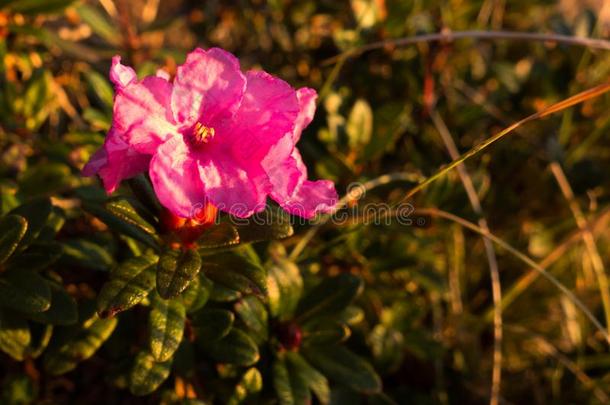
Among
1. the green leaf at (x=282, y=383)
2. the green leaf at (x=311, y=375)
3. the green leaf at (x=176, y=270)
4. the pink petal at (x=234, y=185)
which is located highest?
the pink petal at (x=234, y=185)

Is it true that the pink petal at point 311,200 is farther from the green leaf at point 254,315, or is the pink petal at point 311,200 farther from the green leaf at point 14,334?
the green leaf at point 14,334

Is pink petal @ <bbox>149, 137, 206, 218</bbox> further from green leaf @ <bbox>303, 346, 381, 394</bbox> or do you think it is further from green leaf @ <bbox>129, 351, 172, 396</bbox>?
green leaf @ <bbox>303, 346, 381, 394</bbox>

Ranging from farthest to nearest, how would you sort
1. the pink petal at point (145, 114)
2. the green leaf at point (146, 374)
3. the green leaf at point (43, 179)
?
1. the green leaf at point (43, 179)
2. the green leaf at point (146, 374)
3. the pink petal at point (145, 114)

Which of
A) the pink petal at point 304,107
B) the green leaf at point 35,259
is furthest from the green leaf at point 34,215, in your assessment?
the pink petal at point 304,107

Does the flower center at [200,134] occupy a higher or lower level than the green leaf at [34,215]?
higher

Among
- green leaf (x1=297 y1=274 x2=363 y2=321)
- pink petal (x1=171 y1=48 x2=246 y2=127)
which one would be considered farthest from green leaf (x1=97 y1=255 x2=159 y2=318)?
green leaf (x1=297 y1=274 x2=363 y2=321)
